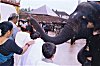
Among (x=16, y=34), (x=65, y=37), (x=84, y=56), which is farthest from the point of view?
(x=16, y=34)

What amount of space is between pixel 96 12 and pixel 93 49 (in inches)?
19.8

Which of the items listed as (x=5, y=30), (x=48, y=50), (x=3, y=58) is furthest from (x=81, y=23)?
(x=3, y=58)

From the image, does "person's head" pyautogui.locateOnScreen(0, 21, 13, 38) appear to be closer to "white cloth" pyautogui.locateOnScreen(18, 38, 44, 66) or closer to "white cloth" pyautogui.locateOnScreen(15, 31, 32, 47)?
"white cloth" pyautogui.locateOnScreen(18, 38, 44, 66)

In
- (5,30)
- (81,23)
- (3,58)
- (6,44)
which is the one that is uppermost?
(81,23)

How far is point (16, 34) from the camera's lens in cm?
599

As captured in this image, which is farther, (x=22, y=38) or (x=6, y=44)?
(x=22, y=38)

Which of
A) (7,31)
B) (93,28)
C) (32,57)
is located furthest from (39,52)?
(93,28)

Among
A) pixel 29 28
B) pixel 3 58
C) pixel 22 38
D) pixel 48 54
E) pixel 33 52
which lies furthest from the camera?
pixel 22 38

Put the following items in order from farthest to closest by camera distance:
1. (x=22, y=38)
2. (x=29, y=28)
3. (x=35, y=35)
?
(x=22, y=38) < (x=29, y=28) < (x=35, y=35)

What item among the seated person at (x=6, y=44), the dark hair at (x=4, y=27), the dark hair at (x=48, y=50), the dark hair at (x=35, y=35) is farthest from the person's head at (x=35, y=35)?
the dark hair at (x=48, y=50)

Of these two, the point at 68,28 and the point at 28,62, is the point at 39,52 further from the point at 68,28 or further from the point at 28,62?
the point at 68,28

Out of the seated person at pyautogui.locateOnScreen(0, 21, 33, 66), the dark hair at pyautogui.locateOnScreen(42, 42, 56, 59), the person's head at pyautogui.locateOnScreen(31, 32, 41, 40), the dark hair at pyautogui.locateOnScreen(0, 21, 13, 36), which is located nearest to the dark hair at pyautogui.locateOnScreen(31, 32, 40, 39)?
the person's head at pyautogui.locateOnScreen(31, 32, 41, 40)

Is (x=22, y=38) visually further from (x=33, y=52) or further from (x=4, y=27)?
(x=4, y=27)

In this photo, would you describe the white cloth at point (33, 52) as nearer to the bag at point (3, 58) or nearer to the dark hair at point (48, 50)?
the bag at point (3, 58)
